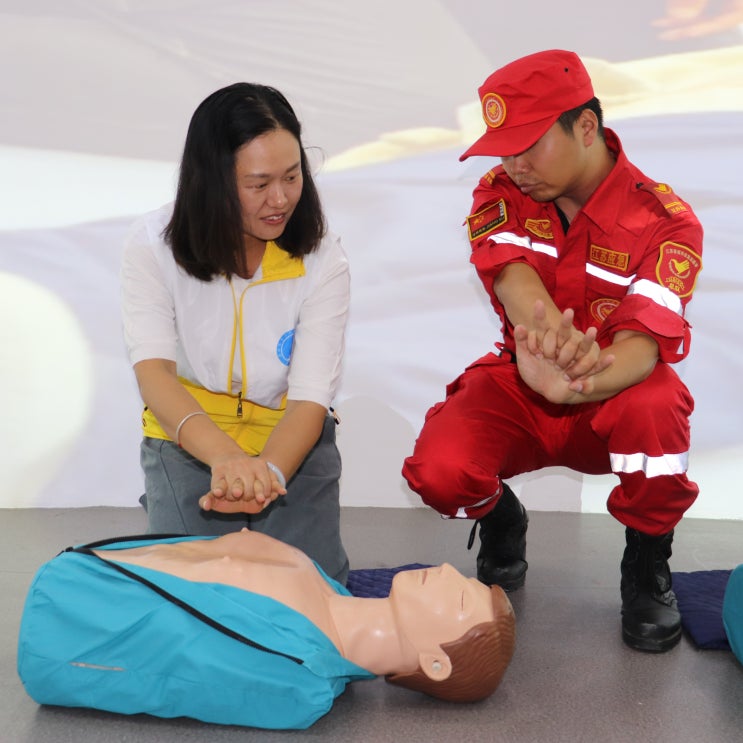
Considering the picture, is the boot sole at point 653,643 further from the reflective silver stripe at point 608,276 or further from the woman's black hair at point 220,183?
the woman's black hair at point 220,183

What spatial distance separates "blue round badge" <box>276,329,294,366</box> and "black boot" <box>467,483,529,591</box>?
616 mm

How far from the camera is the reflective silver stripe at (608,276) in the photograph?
2.24 meters

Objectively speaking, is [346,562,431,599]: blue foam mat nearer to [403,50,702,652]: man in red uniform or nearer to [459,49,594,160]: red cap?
[403,50,702,652]: man in red uniform

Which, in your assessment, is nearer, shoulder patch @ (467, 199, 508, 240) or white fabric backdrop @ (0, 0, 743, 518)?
shoulder patch @ (467, 199, 508, 240)

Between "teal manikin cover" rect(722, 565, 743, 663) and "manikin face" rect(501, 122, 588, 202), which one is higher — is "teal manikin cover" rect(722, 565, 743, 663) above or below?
below

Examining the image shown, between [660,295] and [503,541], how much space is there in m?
0.73

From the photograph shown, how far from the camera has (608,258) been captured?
7.38 feet

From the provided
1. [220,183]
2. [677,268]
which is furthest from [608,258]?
[220,183]

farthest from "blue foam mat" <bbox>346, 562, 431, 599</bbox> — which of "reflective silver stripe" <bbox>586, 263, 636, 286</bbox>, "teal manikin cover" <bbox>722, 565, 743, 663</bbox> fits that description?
Answer: "reflective silver stripe" <bbox>586, 263, 636, 286</bbox>

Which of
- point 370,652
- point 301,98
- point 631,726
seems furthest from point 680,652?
point 301,98

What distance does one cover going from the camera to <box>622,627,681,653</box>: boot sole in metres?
2.07

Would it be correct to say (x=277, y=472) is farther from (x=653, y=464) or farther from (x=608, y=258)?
(x=608, y=258)

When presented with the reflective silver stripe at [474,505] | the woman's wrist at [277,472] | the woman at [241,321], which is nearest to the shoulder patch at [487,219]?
the woman at [241,321]

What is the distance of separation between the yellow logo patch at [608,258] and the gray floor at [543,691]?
2.51ft
